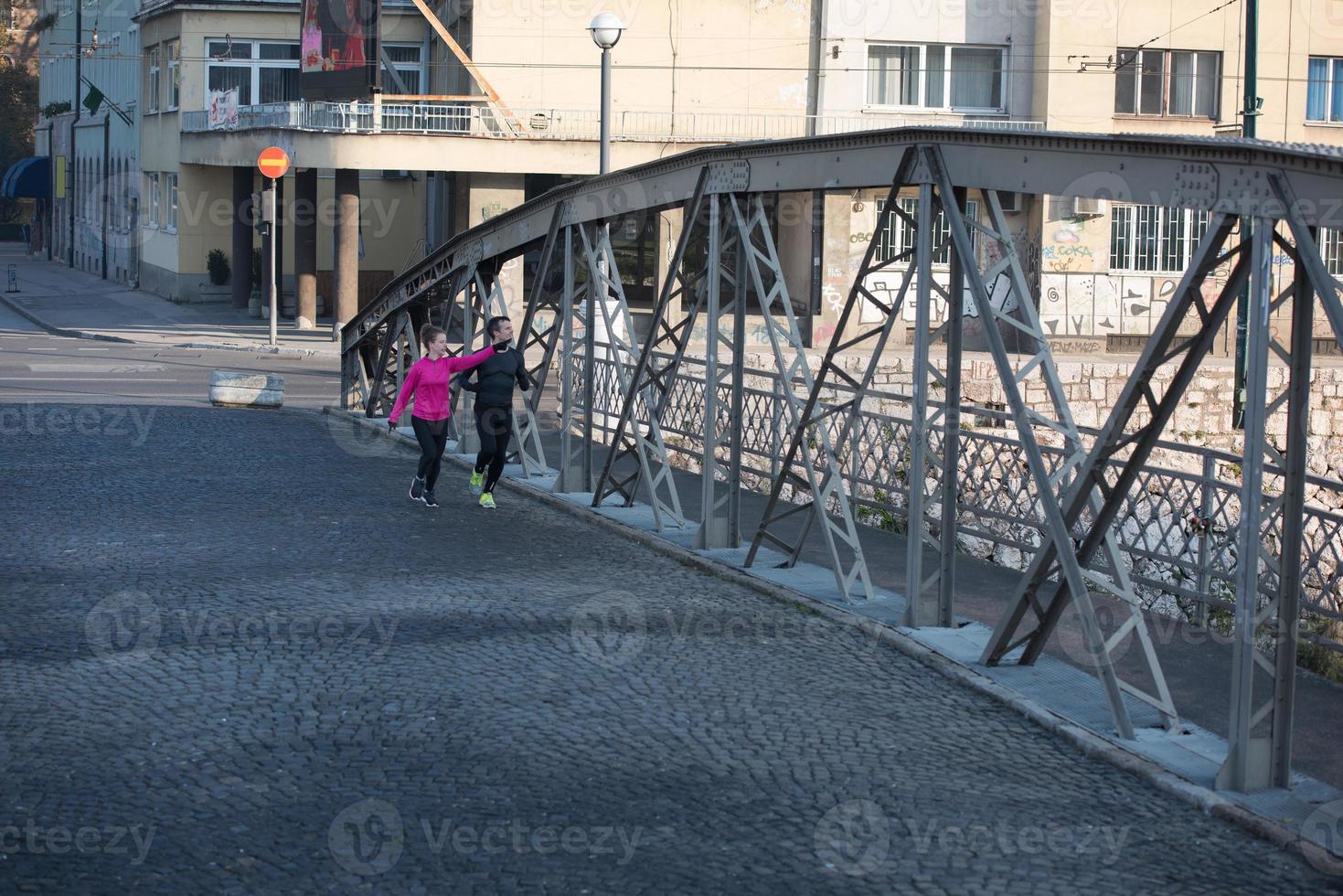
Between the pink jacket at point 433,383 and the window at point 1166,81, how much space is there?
81.5 feet

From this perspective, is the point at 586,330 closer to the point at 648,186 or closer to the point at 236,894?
the point at 648,186

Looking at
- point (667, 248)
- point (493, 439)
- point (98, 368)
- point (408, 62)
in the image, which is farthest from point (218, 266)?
point (493, 439)

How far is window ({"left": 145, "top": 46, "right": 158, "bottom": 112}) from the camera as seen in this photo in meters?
47.9

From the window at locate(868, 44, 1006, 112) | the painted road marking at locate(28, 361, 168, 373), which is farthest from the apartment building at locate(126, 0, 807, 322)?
the painted road marking at locate(28, 361, 168, 373)

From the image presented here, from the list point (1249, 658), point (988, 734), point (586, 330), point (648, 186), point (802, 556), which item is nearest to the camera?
point (1249, 658)

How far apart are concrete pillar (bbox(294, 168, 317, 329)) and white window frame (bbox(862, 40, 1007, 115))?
12.8m

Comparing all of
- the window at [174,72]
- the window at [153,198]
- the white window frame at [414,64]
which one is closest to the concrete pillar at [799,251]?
the white window frame at [414,64]

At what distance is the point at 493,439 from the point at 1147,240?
79.7 feet

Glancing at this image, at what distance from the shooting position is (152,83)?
4894 centimetres

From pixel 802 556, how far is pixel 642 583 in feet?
5.55

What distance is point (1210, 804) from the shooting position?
275 inches

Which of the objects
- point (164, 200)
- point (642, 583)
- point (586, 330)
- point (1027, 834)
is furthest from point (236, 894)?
point (164, 200)

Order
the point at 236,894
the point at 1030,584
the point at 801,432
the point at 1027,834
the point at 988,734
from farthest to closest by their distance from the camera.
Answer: the point at 801,432, the point at 1030,584, the point at 988,734, the point at 1027,834, the point at 236,894

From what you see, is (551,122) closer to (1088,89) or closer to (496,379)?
(1088,89)
